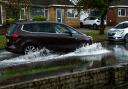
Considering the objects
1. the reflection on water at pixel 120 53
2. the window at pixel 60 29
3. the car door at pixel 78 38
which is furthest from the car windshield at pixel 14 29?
the reflection on water at pixel 120 53

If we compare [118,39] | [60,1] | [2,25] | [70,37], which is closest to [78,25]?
[60,1]

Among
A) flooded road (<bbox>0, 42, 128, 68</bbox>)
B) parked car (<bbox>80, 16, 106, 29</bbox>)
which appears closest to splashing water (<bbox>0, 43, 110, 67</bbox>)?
flooded road (<bbox>0, 42, 128, 68</bbox>)

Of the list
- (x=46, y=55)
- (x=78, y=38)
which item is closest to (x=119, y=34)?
(x=78, y=38)

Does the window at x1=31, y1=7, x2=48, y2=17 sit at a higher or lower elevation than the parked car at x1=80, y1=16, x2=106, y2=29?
higher

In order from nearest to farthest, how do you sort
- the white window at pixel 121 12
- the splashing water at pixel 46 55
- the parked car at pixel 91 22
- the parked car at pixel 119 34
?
the splashing water at pixel 46 55 < the parked car at pixel 119 34 < the parked car at pixel 91 22 < the white window at pixel 121 12

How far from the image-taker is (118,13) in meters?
57.5

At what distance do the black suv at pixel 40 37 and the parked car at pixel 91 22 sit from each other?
93.7 ft

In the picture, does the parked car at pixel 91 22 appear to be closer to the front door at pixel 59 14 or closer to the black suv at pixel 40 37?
the front door at pixel 59 14

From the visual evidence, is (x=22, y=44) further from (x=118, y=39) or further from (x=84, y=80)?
(x=118, y=39)

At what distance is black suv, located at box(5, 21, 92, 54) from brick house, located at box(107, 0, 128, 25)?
36230mm

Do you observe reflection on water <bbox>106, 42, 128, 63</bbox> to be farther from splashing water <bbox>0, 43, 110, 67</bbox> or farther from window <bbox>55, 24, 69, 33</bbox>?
window <bbox>55, 24, 69, 33</bbox>

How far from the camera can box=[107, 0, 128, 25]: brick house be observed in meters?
57.2

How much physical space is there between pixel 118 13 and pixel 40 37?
3857 centimetres

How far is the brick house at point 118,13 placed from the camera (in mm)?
57188
